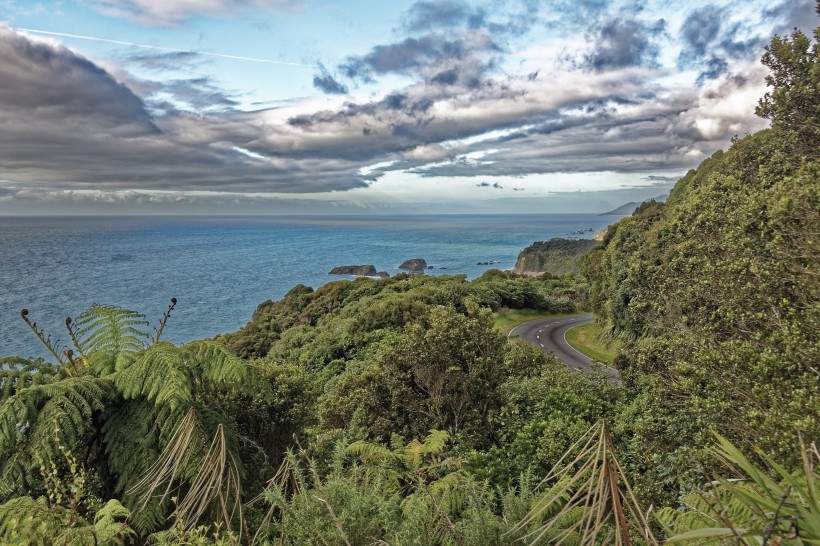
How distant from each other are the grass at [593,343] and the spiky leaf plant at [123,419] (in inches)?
1090

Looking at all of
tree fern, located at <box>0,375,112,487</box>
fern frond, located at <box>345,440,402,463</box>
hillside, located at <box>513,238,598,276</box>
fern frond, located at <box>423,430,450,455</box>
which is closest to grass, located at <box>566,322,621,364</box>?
fern frond, located at <box>423,430,450,455</box>

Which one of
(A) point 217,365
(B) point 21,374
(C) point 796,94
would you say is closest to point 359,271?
(C) point 796,94

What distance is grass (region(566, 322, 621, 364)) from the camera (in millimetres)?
30828

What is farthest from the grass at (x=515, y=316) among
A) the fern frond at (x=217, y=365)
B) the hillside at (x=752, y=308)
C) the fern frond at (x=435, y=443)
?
the fern frond at (x=217, y=365)

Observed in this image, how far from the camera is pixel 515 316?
45000 mm

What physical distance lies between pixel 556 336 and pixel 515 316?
857cm

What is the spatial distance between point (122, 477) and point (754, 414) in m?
7.87

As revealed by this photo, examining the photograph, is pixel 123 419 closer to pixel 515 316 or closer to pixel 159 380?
pixel 159 380

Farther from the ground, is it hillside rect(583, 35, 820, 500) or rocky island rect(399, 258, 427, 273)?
hillside rect(583, 35, 820, 500)

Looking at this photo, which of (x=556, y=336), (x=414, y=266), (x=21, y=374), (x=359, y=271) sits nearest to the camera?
(x=21, y=374)

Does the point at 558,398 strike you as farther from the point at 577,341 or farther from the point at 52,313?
the point at 52,313

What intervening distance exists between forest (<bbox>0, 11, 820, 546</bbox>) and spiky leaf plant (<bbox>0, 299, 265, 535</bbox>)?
26mm

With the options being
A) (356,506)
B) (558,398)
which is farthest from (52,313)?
(356,506)

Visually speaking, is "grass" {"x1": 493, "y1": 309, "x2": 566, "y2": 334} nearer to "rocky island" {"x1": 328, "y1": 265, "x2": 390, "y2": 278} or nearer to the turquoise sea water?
the turquoise sea water
